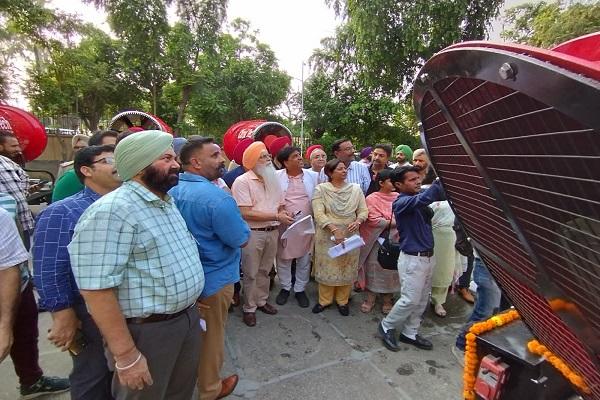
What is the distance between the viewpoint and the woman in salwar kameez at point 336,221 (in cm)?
359

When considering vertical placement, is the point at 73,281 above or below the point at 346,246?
above

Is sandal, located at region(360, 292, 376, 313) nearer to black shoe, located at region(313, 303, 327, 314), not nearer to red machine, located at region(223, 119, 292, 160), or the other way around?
black shoe, located at region(313, 303, 327, 314)

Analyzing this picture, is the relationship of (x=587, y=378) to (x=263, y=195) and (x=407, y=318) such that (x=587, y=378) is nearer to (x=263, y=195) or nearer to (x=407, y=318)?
(x=407, y=318)

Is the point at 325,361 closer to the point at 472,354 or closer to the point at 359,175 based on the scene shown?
the point at 472,354

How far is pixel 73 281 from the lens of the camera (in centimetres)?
178

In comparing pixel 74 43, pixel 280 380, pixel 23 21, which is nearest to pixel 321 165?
pixel 280 380

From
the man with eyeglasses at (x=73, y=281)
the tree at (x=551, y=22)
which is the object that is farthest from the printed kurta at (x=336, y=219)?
the tree at (x=551, y=22)

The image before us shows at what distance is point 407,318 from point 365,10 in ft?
42.9

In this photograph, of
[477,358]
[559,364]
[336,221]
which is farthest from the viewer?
[336,221]

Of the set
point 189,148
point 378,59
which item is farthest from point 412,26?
point 189,148

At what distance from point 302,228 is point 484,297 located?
1766 mm

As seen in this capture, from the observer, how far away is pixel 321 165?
4516 millimetres

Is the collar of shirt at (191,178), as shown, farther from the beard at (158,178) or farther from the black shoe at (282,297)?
the black shoe at (282,297)

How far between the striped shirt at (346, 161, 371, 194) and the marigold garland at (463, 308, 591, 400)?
307 cm
